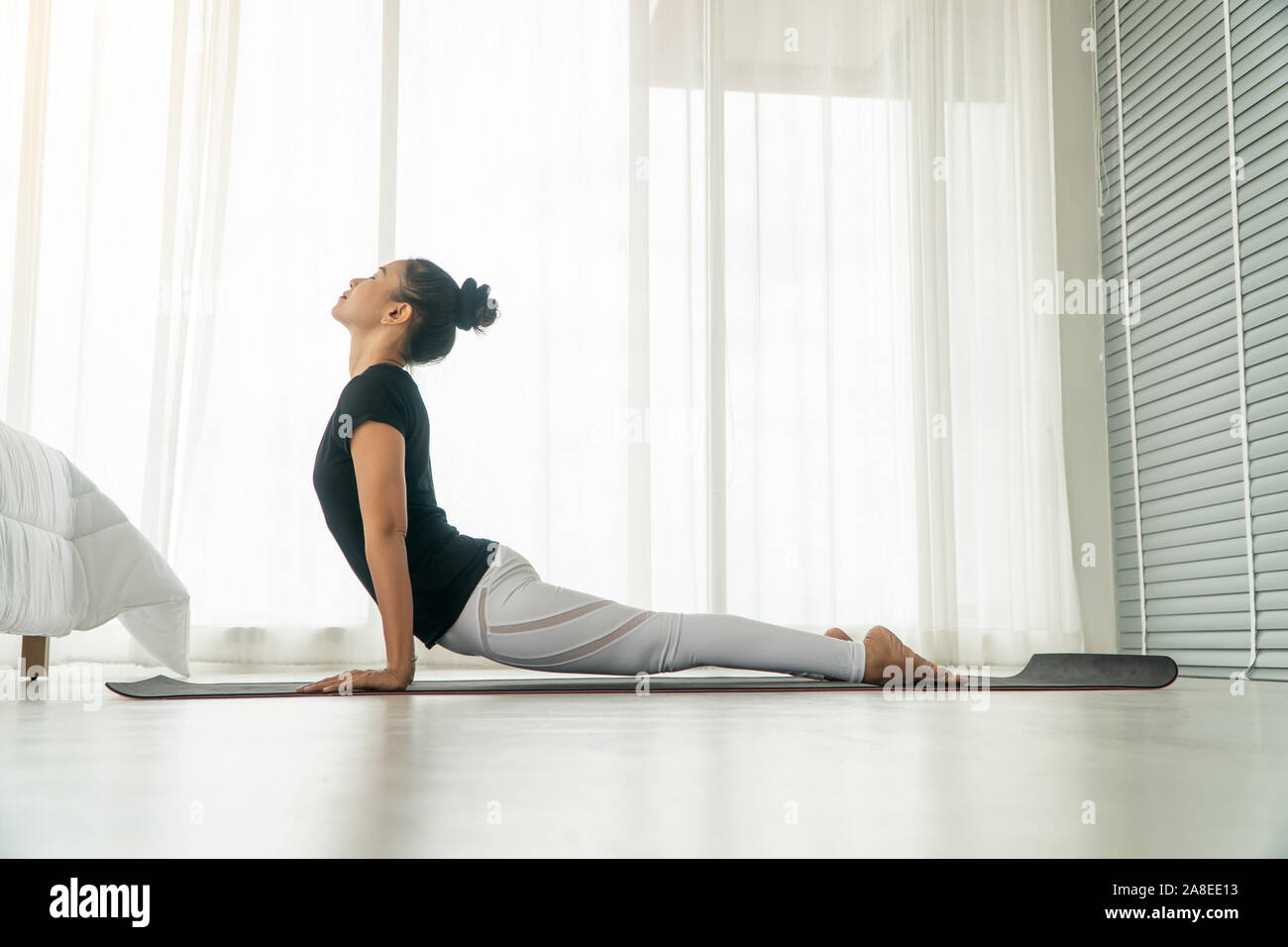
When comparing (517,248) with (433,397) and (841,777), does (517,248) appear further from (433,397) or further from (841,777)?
(841,777)

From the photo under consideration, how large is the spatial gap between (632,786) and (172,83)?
11.7 feet

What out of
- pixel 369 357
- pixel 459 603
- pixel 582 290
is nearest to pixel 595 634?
pixel 459 603

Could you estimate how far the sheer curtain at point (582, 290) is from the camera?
3.35 m

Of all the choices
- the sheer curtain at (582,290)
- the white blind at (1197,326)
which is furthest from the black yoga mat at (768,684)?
the sheer curtain at (582,290)

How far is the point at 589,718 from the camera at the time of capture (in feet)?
4.46

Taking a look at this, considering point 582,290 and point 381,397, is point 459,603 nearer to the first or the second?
point 381,397

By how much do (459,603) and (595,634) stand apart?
0.85ft

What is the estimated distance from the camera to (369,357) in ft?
6.51

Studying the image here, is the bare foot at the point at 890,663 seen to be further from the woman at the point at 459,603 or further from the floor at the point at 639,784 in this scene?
the floor at the point at 639,784

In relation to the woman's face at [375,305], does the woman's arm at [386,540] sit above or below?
below

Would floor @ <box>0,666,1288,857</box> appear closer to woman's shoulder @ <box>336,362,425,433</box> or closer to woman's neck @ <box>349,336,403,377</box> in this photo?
woman's shoulder @ <box>336,362,425,433</box>

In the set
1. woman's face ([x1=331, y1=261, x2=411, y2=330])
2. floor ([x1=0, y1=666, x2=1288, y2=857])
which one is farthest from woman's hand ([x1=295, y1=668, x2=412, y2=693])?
woman's face ([x1=331, y1=261, x2=411, y2=330])

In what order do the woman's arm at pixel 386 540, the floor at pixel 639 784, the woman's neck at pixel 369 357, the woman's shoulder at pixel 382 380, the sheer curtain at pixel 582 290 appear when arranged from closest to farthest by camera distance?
1. the floor at pixel 639 784
2. the woman's arm at pixel 386 540
3. the woman's shoulder at pixel 382 380
4. the woman's neck at pixel 369 357
5. the sheer curtain at pixel 582 290

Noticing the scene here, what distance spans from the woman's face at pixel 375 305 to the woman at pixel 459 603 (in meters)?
0.13
